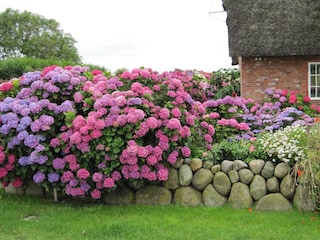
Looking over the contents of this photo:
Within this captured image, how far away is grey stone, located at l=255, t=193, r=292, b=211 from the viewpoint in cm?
667

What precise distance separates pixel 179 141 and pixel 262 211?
1.76m


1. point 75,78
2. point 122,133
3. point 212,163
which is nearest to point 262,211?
point 212,163

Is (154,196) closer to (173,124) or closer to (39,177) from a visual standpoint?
(173,124)

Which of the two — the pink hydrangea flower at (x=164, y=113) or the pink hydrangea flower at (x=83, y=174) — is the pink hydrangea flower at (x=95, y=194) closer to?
the pink hydrangea flower at (x=83, y=174)

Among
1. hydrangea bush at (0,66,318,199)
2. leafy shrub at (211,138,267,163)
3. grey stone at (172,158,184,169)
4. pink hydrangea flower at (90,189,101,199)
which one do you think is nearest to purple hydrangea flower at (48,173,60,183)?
hydrangea bush at (0,66,318,199)

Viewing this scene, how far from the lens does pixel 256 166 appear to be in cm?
694

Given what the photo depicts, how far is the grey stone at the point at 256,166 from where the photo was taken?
6.93 m

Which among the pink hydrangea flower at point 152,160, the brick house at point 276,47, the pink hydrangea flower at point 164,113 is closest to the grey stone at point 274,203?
the pink hydrangea flower at point 152,160

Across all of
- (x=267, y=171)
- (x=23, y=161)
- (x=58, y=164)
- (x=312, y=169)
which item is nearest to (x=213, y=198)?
(x=267, y=171)

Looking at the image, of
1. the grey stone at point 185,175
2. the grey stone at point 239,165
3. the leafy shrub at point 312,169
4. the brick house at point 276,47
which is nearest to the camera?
the leafy shrub at point 312,169

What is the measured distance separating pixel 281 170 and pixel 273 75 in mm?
9558

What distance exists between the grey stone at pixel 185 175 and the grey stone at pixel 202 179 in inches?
3.3

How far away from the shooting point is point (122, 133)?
6.76 metres

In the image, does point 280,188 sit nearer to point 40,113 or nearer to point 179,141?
point 179,141
